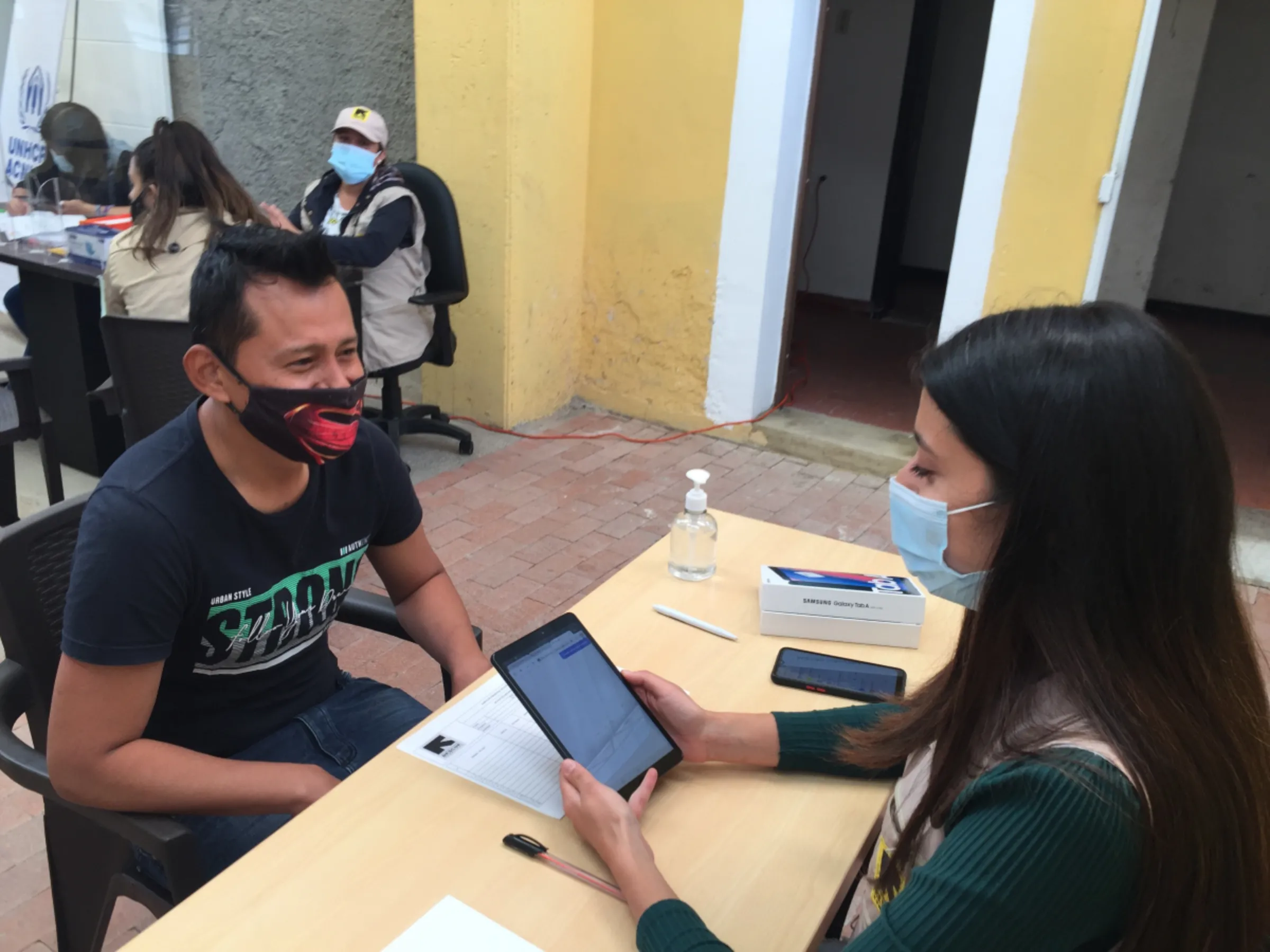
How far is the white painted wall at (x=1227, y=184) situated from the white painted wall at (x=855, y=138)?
2286mm

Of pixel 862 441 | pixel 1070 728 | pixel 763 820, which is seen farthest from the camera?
pixel 862 441

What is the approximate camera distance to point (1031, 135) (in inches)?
140

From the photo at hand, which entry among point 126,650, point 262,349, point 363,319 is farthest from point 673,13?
point 126,650

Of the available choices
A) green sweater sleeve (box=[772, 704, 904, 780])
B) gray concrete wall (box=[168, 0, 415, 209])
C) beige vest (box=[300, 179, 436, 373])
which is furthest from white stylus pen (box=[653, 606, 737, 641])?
gray concrete wall (box=[168, 0, 415, 209])

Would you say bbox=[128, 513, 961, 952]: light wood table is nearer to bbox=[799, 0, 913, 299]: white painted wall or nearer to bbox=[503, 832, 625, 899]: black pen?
bbox=[503, 832, 625, 899]: black pen

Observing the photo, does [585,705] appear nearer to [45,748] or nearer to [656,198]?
[45,748]

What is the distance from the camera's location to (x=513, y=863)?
1099 mm

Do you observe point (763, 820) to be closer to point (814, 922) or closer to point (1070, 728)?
point (814, 922)

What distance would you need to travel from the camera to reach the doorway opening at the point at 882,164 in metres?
6.41

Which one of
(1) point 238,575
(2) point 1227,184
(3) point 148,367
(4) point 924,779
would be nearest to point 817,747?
(4) point 924,779

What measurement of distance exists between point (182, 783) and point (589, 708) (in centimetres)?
56

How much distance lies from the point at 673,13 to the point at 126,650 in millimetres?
3701

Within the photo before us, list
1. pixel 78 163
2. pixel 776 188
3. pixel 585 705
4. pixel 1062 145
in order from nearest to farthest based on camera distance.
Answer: pixel 585 705 < pixel 1062 145 < pixel 776 188 < pixel 78 163

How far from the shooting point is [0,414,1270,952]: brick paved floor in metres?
2.69
